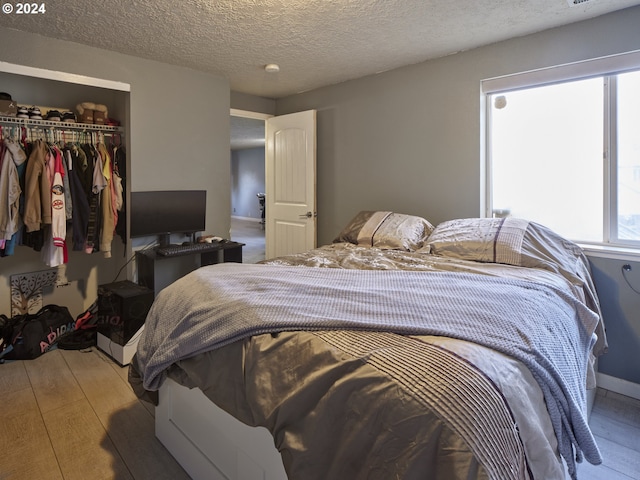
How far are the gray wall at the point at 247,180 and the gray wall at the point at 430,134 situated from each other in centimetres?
756

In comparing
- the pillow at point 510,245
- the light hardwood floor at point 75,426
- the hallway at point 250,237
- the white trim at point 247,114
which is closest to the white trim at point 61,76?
the white trim at point 247,114

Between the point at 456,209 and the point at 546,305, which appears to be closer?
the point at 546,305

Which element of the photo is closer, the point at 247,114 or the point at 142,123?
the point at 142,123

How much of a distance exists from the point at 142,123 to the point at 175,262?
1.31 meters

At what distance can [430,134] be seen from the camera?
348 centimetres

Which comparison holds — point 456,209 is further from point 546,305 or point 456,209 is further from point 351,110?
point 546,305

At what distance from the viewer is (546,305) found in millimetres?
1652

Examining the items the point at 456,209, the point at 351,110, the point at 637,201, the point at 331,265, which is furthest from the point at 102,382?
the point at 637,201

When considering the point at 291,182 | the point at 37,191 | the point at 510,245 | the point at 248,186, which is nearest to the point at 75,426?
the point at 37,191

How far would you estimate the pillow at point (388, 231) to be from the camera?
3.03m

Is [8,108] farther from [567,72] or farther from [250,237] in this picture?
[250,237]

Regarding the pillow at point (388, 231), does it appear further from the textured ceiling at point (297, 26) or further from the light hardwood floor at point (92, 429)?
the light hardwood floor at point (92, 429)

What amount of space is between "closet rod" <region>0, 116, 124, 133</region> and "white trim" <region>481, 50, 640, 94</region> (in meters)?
3.18

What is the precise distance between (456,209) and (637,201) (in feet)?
3.89
